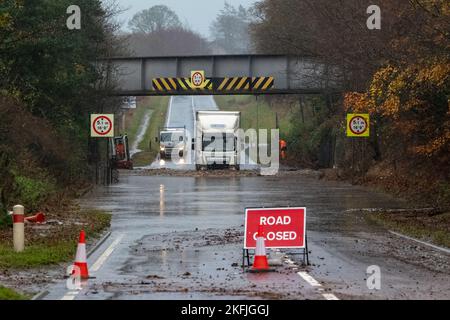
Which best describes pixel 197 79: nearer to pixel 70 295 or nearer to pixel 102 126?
pixel 102 126

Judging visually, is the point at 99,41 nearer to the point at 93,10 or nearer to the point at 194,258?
the point at 93,10

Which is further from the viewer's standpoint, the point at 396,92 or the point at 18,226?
the point at 396,92

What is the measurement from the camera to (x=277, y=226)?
18266mm

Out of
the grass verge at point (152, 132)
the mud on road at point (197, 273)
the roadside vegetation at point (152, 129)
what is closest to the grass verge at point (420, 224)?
the mud on road at point (197, 273)

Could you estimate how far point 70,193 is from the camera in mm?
38438

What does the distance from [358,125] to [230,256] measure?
27.1 meters

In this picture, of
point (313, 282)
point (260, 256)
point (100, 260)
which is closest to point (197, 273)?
point (260, 256)

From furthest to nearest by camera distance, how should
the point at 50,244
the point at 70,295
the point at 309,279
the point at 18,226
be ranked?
the point at 50,244 → the point at 18,226 → the point at 309,279 → the point at 70,295

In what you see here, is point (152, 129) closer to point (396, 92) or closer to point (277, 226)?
point (396, 92)

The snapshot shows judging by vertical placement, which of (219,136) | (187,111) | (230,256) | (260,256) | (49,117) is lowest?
(230,256)

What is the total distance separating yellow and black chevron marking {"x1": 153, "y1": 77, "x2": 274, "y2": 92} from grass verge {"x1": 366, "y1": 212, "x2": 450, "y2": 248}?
33.9 meters

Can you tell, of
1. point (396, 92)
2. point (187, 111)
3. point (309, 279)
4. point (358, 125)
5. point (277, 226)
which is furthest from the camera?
point (187, 111)

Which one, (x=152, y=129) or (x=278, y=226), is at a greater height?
(x=152, y=129)

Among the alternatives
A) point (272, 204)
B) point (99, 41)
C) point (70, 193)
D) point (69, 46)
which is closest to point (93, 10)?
point (99, 41)
